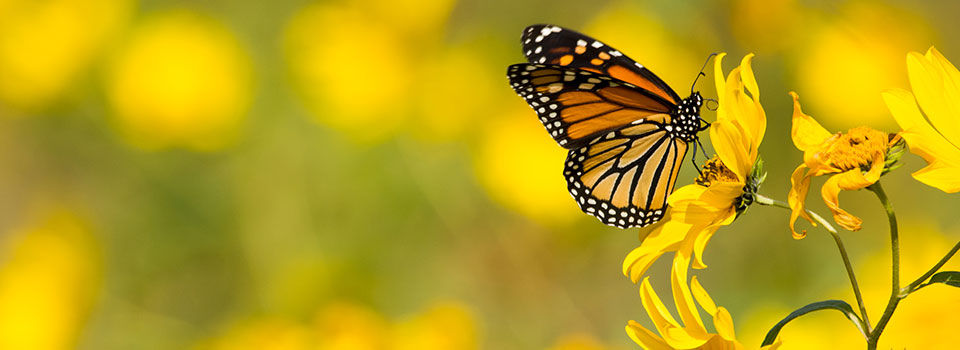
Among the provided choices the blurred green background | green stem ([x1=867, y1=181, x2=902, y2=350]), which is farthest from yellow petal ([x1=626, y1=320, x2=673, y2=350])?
the blurred green background

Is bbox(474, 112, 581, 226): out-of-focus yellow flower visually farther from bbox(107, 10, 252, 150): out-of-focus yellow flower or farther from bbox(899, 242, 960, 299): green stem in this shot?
bbox(899, 242, 960, 299): green stem

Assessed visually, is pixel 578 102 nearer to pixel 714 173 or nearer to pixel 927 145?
pixel 714 173

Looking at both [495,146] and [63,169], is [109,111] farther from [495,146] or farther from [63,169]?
[495,146]

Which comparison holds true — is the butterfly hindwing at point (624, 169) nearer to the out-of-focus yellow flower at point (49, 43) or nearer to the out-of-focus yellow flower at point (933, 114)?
the out-of-focus yellow flower at point (933, 114)

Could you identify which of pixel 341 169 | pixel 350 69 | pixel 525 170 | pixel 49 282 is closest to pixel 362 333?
pixel 341 169

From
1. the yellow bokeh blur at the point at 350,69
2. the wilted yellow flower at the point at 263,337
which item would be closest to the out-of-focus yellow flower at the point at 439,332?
the wilted yellow flower at the point at 263,337

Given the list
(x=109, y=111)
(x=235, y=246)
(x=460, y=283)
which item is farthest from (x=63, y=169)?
(x=460, y=283)

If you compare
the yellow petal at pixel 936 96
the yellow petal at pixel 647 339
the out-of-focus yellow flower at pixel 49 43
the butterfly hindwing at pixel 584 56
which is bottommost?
the yellow petal at pixel 647 339
